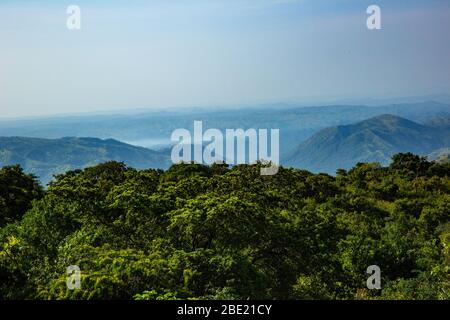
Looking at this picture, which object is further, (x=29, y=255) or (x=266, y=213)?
(x=266, y=213)

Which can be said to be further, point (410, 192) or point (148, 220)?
point (410, 192)

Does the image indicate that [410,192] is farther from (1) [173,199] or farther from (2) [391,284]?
(1) [173,199]

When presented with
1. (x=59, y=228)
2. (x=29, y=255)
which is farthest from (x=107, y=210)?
(x=29, y=255)

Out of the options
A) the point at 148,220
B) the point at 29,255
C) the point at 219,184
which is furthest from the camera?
the point at 219,184

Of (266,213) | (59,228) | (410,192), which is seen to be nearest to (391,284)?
(266,213)

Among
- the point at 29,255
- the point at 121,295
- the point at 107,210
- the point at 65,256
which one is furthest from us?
the point at 107,210

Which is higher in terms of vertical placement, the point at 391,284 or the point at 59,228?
the point at 59,228
